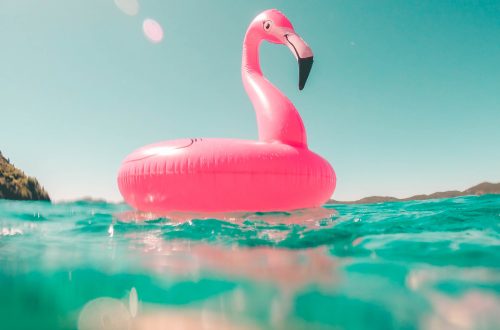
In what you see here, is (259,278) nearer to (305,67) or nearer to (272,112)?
(272,112)

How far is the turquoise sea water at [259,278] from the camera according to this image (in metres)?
1.80

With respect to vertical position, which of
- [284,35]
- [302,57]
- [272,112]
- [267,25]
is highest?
[267,25]

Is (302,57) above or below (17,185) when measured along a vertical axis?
above

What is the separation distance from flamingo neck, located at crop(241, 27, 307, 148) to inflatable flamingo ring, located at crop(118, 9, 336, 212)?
2cm

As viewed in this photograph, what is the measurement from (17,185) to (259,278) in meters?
8.38

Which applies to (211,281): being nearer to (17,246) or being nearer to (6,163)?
(17,246)

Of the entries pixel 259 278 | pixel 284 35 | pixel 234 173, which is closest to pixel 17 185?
pixel 234 173

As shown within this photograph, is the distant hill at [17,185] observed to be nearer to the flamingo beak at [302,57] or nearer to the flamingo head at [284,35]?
the flamingo head at [284,35]

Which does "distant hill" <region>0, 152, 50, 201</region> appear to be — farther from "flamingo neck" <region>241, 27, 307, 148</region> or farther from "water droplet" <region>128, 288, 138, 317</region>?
"water droplet" <region>128, 288, 138, 317</region>

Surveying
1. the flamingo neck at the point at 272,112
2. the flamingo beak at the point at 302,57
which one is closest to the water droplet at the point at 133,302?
the flamingo neck at the point at 272,112

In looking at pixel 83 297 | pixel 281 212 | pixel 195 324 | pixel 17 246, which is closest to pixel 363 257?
pixel 195 324

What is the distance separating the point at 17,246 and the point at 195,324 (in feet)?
7.63

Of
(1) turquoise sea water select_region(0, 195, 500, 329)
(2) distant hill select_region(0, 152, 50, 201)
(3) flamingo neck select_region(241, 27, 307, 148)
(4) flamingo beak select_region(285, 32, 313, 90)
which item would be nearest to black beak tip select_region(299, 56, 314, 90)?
(4) flamingo beak select_region(285, 32, 313, 90)

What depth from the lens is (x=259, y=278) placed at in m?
2.08
